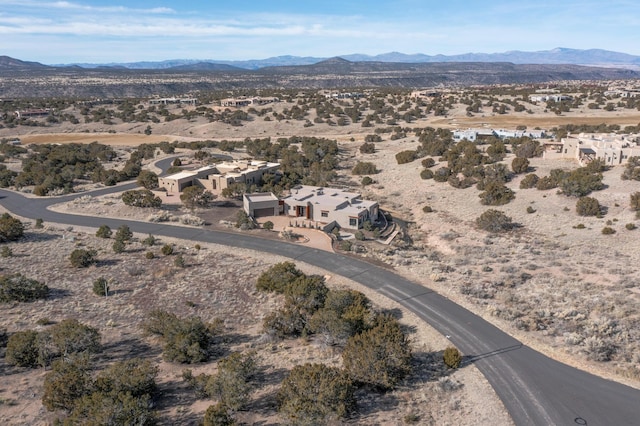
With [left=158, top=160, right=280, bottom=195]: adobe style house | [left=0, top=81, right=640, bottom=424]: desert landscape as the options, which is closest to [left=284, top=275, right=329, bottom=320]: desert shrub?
[left=0, top=81, right=640, bottom=424]: desert landscape

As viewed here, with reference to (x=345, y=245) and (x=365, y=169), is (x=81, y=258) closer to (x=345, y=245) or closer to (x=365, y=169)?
(x=345, y=245)

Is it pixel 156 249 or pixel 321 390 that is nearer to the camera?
pixel 321 390

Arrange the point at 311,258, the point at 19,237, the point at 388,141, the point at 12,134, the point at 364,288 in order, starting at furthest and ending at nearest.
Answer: the point at 12,134 → the point at 388,141 → the point at 19,237 → the point at 311,258 → the point at 364,288

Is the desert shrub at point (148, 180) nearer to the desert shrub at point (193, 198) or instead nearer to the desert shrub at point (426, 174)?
the desert shrub at point (193, 198)

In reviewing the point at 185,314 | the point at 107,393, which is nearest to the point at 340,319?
the point at 185,314

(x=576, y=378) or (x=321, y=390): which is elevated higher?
(x=321, y=390)

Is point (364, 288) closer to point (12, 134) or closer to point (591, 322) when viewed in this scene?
point (591, 322)

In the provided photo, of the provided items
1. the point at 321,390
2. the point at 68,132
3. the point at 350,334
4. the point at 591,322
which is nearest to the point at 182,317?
the point at 350,334
